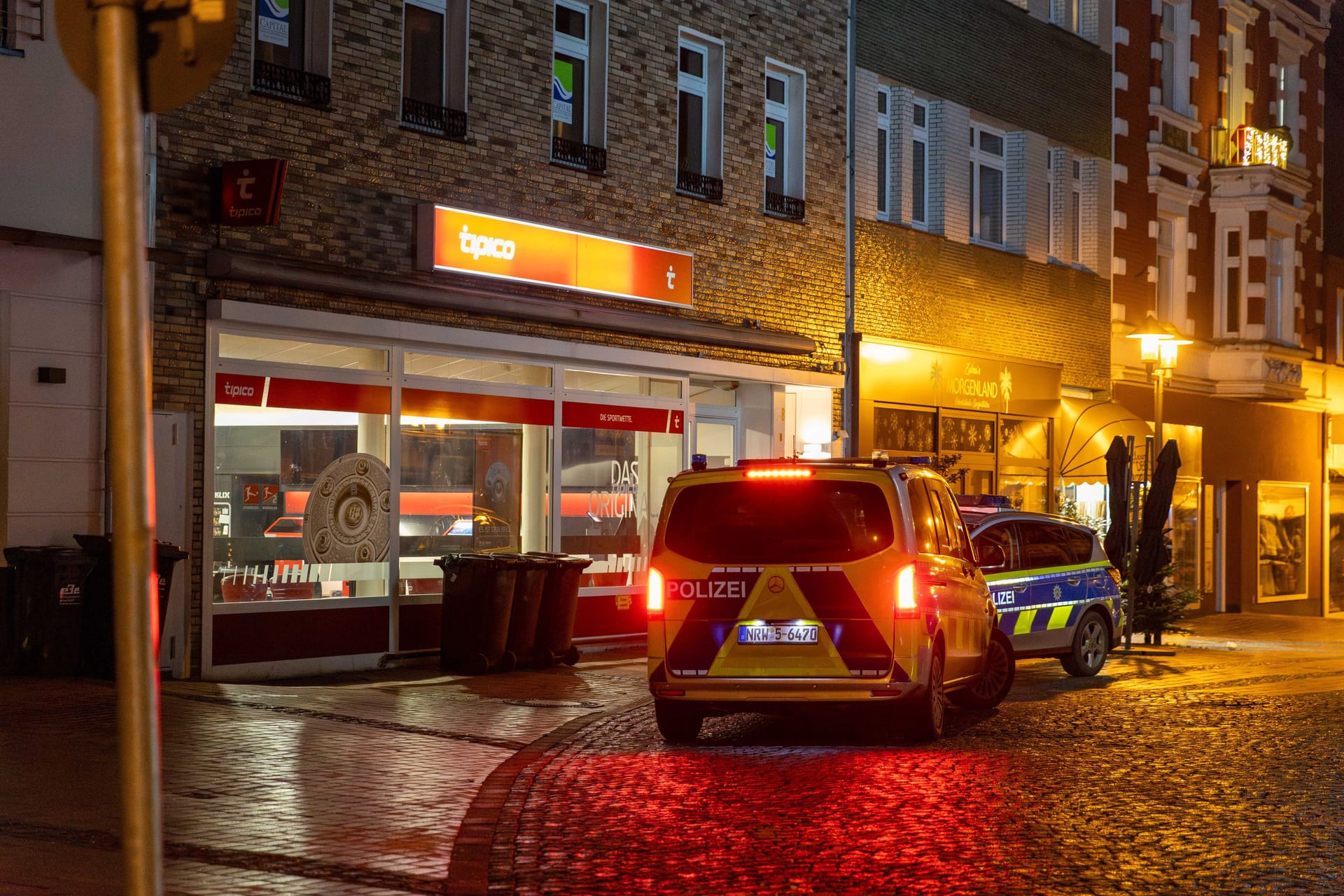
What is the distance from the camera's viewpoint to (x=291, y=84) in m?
15.7

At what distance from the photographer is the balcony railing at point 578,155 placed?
18688 mm

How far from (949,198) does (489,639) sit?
12.6 metres

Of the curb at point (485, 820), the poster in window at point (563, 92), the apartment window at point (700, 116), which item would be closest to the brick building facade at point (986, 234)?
the apartment window at point (700, 116)

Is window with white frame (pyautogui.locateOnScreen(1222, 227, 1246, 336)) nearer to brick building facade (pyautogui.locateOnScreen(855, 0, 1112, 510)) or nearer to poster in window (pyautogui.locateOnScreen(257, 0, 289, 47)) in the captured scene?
brick building facade (pyautogui.locateOnScreen(855, 0, 1112, 510))

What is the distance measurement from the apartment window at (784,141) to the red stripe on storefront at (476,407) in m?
5.24

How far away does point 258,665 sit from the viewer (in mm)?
15195

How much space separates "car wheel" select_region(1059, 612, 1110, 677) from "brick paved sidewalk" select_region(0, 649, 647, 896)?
4.68 m

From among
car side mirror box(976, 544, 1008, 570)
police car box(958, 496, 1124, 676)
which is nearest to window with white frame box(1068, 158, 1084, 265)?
police car box(958, 496, 1124, 676)

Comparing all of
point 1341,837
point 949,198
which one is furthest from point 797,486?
point 949,198

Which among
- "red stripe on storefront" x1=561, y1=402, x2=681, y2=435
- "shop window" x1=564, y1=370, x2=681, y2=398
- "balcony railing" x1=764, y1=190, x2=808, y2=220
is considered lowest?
"red stripe on storefront" x1=561, y1=402, x2=681, y2=435

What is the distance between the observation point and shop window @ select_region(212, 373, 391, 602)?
15.1 m

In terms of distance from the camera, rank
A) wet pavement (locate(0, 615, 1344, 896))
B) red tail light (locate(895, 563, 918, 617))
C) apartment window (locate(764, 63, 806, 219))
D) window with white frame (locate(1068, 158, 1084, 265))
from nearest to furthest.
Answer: wet pavement (locate(0, 615, 1344, 896)) → red tail light (locate(895, 563, 918, 617)) → apartment window (locate(764, 63, 806, 219)) → window with white frame (locate(1068, 158, 1084, 265))

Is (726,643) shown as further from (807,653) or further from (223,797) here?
(223,797)

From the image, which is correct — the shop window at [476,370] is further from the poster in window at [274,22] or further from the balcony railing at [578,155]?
the poster in window at [274,22]
